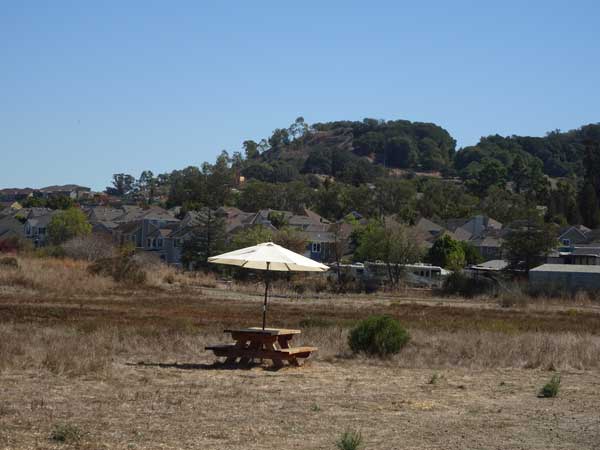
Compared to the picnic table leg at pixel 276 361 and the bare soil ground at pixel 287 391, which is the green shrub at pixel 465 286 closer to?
the bare soil ground at pixel 287 391

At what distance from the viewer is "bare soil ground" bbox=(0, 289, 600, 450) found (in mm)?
11586

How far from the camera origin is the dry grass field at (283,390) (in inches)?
456

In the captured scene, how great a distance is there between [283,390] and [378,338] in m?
5.70

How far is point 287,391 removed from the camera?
1570 cm

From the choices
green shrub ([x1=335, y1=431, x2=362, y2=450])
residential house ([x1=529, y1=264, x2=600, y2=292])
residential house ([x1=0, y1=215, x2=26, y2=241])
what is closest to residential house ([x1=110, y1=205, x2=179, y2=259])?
residential house ([x1=0, y1=215, x2=26, y2=241])

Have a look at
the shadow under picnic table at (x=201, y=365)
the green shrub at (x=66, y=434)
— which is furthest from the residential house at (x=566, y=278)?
the green shrub at (x=66, y=434)

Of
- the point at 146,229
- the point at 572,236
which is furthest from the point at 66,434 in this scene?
the point at 146,229

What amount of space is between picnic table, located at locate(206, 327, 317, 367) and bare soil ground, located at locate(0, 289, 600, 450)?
32 cm

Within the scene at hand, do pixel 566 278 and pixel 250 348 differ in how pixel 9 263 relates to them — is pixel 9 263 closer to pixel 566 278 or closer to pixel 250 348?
pixel 566 278

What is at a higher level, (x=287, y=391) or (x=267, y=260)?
(x=267, y=260)

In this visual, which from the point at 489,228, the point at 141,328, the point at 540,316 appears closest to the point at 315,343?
→ the point at 141,328

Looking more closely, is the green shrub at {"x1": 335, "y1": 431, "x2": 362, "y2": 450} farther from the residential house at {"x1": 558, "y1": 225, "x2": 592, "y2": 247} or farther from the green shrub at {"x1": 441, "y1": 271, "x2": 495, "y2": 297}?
the residential house at {"x1": 558, "y1": 225, "x2": 592, "y2": 247}

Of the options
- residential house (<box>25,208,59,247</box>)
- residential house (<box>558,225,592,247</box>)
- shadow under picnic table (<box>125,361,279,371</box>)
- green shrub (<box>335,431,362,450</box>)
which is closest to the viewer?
green shrub (<box>335,431,362,450</box>)

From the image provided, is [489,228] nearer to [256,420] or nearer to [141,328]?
[141,328]
